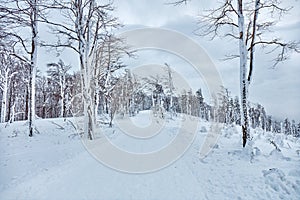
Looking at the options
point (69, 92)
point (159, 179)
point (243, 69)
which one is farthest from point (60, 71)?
point (159, 179)

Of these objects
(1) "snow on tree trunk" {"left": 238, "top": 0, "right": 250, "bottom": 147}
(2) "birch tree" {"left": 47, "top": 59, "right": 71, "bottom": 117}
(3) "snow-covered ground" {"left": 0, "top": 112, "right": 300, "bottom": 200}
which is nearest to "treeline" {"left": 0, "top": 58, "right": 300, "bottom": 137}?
(2) "birch tree" {"left": 47, "top": 59, "right": 71, "bottom": 117}

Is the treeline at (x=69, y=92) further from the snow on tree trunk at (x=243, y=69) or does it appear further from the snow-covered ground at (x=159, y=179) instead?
the snow-covered ground at (x=159, y=179)

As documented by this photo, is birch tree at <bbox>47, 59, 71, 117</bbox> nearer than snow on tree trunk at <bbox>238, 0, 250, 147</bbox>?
No

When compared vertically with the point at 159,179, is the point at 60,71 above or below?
above

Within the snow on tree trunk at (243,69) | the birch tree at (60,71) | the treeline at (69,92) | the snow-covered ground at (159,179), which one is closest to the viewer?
the snow-covered ground at (159,179)

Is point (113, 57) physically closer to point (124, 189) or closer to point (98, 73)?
point (98, 73)

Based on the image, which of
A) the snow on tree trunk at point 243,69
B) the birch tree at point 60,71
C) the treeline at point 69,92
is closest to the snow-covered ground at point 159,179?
the snow on tree trunk at point 243,69

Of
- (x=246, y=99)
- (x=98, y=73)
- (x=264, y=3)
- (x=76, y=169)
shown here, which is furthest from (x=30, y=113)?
(x=264, y=3)

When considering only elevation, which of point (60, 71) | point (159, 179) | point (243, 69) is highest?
point (60, 71)

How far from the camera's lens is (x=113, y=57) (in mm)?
24297

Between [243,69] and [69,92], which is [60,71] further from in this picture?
[243,69]

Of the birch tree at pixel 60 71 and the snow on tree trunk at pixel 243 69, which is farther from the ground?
the birch tree at pixel 60 71

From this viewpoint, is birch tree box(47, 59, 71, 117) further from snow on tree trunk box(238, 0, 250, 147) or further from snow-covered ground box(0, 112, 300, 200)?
snow on tree trunk box(238, 0, 250, 147)

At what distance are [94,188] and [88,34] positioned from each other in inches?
496
